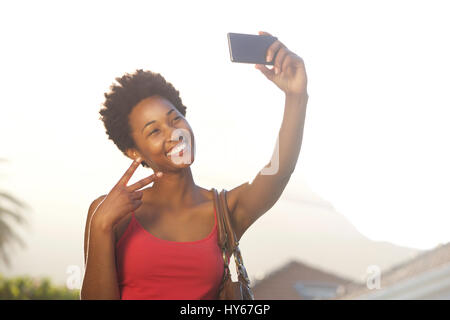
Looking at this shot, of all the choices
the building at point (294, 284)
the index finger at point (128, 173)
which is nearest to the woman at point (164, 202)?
the index finger at point (128, 173)

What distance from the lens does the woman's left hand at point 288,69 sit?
1.90 m

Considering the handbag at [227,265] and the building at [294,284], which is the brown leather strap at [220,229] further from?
the building at [294,284]

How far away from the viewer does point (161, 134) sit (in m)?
1.95

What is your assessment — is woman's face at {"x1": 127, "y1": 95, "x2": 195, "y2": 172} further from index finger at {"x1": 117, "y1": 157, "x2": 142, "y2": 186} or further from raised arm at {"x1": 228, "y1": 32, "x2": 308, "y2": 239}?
raised arm at {"x1": 228, "y1": 32, "x2": 308, "y2": 239}

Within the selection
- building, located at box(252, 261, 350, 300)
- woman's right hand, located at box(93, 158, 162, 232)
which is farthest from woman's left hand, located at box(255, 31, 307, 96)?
building, located at box(252, 261, 350, 300)

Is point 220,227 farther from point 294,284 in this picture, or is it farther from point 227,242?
point 294,284

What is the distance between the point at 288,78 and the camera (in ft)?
6.27

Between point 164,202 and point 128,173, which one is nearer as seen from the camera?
point 128,173

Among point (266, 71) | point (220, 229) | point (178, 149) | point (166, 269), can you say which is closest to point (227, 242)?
point (220, 229)

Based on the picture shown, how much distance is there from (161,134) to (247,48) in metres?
0.42

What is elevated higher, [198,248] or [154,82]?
[154,82]
